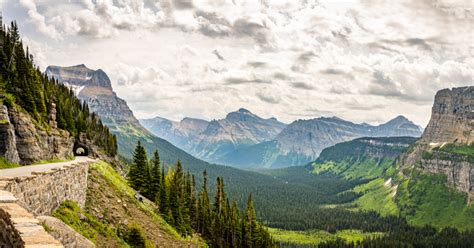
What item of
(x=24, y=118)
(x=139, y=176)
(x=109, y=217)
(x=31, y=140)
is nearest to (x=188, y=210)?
(x=139, y=176)

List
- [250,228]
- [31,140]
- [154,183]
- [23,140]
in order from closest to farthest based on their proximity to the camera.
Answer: [23,140]
[31,140]
[154,183]
[250,228]

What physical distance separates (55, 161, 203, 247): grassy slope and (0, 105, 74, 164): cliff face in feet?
36.4

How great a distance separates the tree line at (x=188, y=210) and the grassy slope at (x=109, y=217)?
17142 mm

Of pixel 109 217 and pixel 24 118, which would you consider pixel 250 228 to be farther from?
pixel 109 217

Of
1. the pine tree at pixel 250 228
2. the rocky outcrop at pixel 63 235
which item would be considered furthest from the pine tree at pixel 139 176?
the rocky outcrop at pixel 63 235

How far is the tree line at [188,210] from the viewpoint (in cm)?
9175

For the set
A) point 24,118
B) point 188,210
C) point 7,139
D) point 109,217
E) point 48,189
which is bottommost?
point 188,210

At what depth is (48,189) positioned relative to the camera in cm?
3316

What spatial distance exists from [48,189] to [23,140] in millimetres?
34910

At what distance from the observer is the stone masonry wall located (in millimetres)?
26938

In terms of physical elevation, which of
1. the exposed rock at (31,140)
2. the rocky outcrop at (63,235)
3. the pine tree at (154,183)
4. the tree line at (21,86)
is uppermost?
the tree line at (21,86)

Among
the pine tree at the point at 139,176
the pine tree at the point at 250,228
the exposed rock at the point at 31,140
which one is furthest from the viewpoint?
the pine tree at the point at 250,228

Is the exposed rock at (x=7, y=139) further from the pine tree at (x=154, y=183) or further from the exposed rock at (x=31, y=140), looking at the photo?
the pine tree at (x=154, y=183)

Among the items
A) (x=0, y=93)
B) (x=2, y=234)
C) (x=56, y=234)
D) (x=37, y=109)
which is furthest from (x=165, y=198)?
(x=2, y=234)
